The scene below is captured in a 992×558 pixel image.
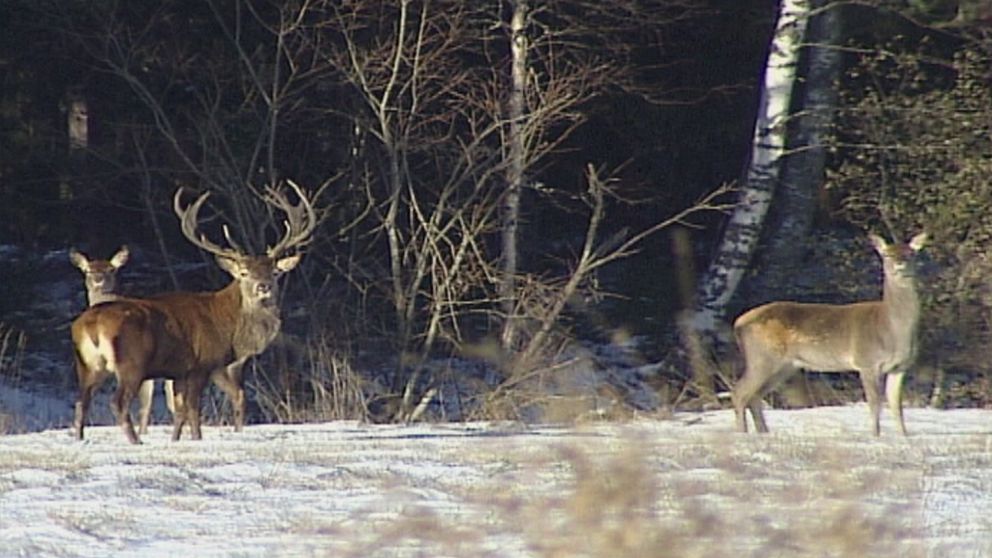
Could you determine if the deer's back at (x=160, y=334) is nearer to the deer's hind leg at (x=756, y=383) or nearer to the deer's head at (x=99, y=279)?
the deer's head at (x=99, y=279)

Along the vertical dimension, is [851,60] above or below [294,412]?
above

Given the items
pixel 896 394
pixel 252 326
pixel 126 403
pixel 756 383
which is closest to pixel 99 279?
pixel 252 326

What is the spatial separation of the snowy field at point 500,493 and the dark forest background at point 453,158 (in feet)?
17.9

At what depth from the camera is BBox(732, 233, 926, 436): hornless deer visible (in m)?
16.1

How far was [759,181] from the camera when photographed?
74.8 ft

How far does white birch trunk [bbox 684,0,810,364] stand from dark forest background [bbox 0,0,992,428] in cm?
65

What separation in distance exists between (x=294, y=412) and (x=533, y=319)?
2.87 m

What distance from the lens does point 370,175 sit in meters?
23.1

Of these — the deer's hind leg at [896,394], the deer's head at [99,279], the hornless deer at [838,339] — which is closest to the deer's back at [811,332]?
the hornless deer at [838,339]

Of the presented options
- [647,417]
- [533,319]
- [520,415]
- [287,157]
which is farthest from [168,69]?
[647,417]

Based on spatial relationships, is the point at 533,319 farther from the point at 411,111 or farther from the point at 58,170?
the point at 58,170

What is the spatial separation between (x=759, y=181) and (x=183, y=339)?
9.02 m

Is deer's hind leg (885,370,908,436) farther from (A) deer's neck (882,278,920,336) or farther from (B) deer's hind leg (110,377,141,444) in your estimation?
(B) deer's hind leg (110,377,141,444)

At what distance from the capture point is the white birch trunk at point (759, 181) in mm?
22188
